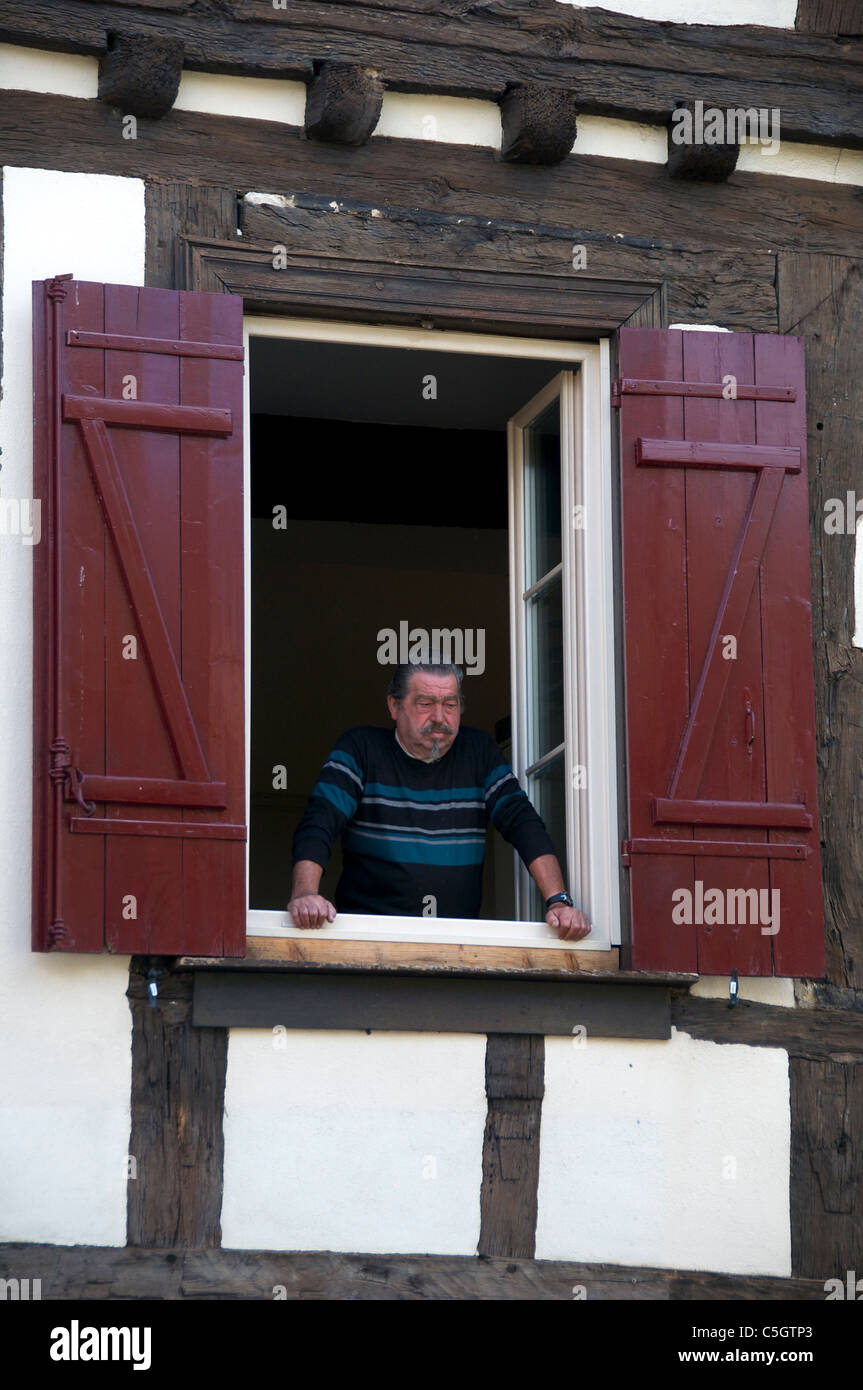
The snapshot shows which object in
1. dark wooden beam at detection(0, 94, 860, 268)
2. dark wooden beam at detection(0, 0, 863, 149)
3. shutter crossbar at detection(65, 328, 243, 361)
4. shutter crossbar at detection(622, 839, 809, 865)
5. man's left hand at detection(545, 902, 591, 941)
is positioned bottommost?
man's left hand at detection(545, 902, 591, 941)

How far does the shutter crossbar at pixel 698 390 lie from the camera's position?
5.82 meters

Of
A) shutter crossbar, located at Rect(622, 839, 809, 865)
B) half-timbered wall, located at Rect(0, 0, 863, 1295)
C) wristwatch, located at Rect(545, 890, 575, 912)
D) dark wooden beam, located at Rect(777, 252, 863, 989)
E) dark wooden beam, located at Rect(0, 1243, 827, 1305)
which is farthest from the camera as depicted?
dark wooden beam, located at Rect(777, 252, 863, 989)

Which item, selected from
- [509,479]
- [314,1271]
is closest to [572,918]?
[314,1271]

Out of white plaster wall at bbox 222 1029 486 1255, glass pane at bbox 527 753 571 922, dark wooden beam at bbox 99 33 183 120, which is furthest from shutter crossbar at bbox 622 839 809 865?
dark wooden beam at bbox 99 33 183 120

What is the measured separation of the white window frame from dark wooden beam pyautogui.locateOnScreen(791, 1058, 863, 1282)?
2.00 ft

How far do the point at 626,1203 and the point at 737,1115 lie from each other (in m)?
0.35

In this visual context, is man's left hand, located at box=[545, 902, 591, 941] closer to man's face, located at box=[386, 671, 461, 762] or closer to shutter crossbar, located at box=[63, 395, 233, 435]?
man's face, located at box=[386, 671, 461, 762]

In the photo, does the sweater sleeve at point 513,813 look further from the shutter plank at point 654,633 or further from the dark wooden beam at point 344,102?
the dark wooden beam at point 344,102

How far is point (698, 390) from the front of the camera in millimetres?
5852

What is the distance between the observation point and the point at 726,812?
5613 millimetres

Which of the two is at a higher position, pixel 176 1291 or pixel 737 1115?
pixel 737 1115

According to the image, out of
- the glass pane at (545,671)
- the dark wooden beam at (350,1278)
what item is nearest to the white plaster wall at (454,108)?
the glass pane at (545,671)

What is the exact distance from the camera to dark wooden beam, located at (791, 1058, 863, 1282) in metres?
5.51
